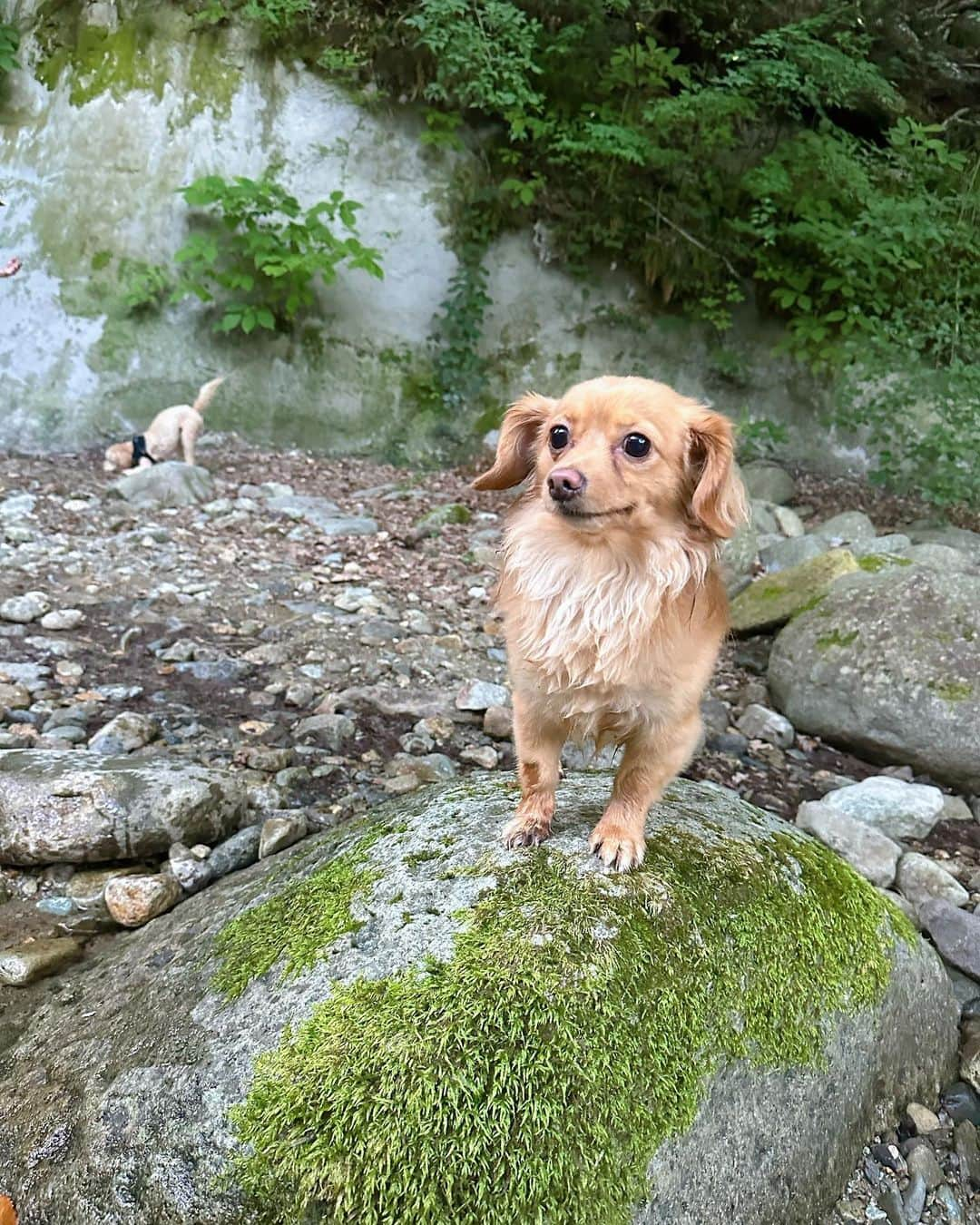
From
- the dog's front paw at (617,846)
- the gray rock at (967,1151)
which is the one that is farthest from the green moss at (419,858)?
the gray rock at (967,1151)

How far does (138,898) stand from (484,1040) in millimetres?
1498

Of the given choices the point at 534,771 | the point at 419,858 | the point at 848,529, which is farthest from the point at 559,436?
the point at 848,529

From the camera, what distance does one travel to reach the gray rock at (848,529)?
7.18m

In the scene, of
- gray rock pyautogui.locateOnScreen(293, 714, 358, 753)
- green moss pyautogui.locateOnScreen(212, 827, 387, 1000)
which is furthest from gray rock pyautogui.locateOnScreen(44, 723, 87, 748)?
green moss pyautogui.locateOnScreen(212, 827, 387, 1000)

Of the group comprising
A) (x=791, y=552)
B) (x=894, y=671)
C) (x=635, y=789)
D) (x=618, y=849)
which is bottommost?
(x=791, y=552)

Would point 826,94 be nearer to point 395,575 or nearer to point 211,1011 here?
A: point 395,575

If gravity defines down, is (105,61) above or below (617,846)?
above

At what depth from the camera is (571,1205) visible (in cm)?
173

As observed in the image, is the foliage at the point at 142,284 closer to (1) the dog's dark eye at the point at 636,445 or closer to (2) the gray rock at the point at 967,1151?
(1) the dog's dark eye at the point at 636,445

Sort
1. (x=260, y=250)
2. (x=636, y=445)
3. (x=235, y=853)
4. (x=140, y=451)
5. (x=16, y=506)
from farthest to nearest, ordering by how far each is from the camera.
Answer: (x=260, y=250)
(x=140, y=451)
(x=16, y=506)
(x=235, y=853)
(x=636, y=445)

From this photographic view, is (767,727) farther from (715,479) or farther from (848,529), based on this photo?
(848,529)

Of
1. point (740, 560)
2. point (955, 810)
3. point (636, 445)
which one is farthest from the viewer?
point (740, 560)

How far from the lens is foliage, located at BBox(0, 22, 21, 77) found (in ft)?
28.5

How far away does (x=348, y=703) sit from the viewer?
14.9ft
